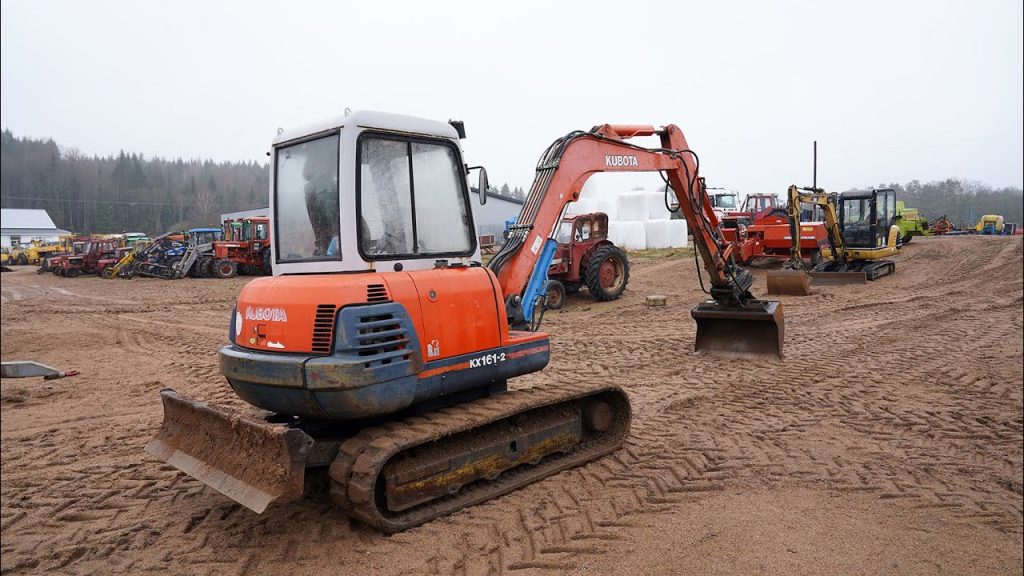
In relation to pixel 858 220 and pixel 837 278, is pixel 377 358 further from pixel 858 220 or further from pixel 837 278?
pixel 858 220

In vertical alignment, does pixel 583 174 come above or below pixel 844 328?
above

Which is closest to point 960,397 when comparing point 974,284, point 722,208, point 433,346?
point 433,346

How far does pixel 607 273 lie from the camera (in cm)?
1588

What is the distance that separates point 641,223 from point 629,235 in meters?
0.74

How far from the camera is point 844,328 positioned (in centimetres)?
1163

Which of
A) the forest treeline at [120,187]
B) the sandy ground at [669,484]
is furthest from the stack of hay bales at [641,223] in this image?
the forest treeline at [120,187]

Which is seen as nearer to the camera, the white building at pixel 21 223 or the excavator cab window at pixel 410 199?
the white building at pixel 21 223

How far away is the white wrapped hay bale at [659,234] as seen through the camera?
29.8 m

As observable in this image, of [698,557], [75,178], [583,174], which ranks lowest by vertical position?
[698,557]

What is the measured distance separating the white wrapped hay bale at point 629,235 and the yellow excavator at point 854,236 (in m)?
10.6

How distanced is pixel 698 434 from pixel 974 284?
14338mm

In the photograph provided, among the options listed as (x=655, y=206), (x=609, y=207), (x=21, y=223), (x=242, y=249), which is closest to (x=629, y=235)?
(x=655, y=206)

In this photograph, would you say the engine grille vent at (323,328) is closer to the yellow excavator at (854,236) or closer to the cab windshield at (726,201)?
the yellow excavator at (854,236)

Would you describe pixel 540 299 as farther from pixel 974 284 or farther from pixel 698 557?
pixel 974 284
